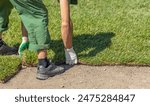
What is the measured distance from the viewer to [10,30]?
740cm

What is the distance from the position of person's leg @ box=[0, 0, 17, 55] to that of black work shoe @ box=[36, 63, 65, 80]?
3.05ft

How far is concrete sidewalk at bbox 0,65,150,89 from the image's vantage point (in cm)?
575

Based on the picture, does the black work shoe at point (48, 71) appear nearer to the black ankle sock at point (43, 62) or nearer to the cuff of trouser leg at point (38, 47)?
the black ankle sock at point (43, 62)

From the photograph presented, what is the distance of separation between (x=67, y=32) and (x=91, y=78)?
0.72 m

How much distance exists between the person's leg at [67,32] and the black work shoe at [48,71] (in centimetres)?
28

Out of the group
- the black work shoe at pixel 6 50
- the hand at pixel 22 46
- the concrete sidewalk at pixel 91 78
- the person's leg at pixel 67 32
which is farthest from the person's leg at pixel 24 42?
the person's leg at pixel 67 32

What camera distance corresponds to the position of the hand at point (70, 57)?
6.27 meters

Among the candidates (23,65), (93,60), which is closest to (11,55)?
(23,65)

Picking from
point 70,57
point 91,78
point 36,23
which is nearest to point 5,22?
point 36,23

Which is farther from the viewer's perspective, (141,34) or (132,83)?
(141,34)

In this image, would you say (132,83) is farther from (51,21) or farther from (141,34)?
(51,21)

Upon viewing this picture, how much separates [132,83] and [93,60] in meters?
0.77

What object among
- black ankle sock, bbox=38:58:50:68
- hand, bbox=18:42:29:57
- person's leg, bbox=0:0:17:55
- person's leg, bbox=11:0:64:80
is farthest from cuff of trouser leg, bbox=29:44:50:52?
person's leg, bbox=0:0:17:55

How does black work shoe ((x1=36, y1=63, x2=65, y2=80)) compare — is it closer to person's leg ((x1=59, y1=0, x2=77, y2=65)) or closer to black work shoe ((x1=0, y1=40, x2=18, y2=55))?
person's leg ((x1=59, y1=0, x2=77, y2=65))
